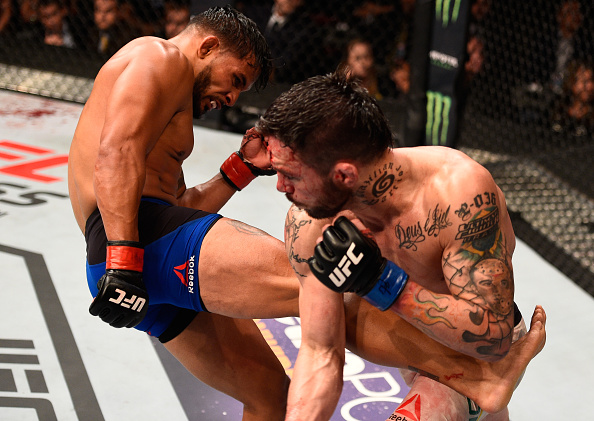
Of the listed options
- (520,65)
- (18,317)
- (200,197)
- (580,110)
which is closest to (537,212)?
(580,110)

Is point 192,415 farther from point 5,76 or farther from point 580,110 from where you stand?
point 5,76

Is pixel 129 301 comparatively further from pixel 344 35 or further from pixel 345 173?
pixel 344 35

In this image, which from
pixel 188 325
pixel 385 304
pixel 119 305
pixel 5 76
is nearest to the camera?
pixel 385 304

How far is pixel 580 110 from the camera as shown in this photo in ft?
15.4

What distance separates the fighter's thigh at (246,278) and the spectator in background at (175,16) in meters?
4.34

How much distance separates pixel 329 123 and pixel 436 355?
2.04 feet

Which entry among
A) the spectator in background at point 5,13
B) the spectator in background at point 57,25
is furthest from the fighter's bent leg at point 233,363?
the spectator in background at point 5,13

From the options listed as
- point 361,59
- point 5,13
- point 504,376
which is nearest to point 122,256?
point 504,376

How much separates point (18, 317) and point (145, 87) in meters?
1.18

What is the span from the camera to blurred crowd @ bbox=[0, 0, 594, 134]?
187 inches

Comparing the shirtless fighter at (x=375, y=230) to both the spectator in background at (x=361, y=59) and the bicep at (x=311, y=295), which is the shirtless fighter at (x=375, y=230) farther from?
the spectator in background at (x=361, y=59)

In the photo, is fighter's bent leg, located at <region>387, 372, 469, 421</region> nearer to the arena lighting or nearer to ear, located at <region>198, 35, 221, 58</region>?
ear, located at <region>198, 35, 221, 58</region>

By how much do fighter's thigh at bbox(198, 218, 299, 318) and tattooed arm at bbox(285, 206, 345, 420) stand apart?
0.08 meters

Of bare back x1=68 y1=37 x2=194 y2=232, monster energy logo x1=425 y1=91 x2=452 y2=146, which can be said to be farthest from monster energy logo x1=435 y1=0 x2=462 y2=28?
bare back x1=68 y1=37 x2=194 y2=232
